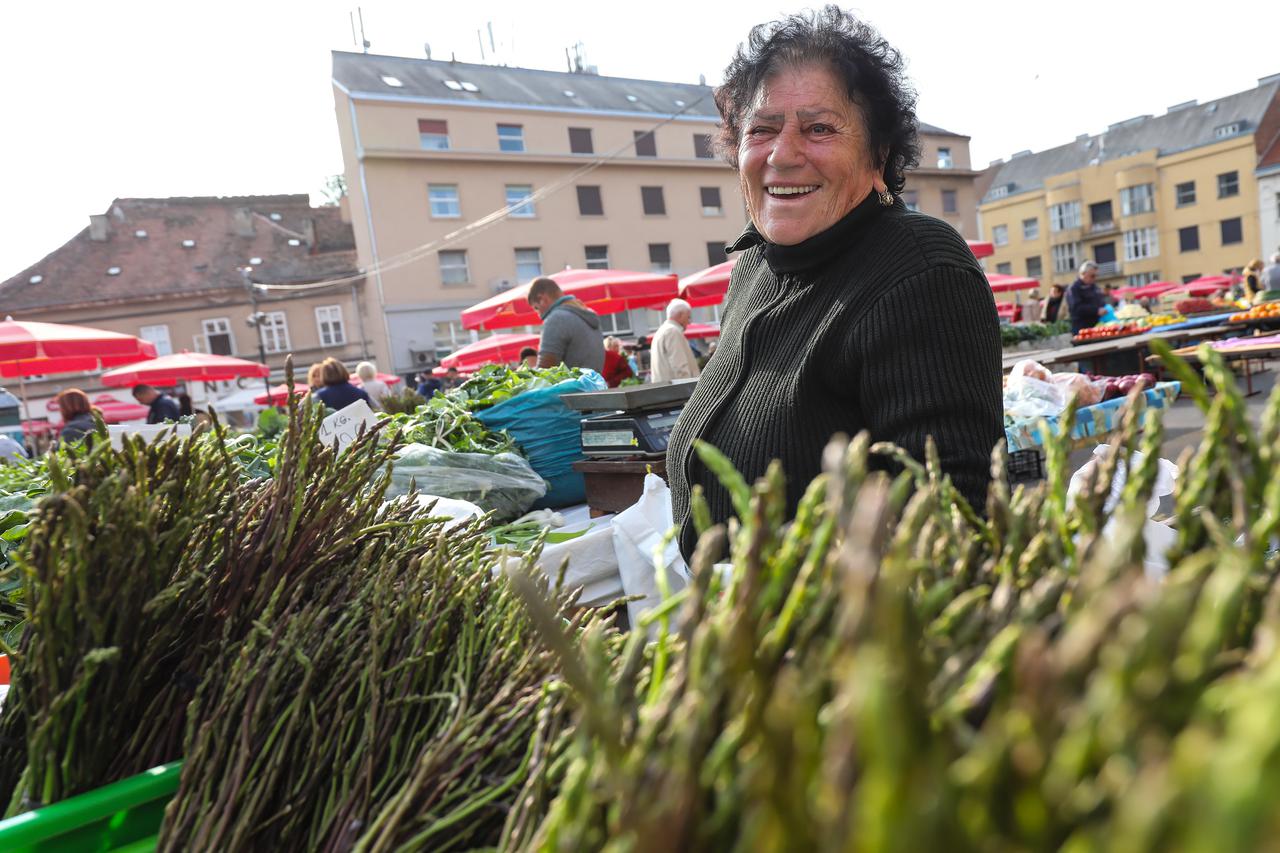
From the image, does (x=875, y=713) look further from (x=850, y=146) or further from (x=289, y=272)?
(x=289, y=272)

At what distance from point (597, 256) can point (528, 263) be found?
250 cm

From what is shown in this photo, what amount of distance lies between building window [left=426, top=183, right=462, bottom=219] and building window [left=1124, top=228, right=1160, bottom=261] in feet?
111

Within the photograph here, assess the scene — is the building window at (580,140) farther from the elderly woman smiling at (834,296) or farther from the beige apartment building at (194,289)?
the elderly woman smiling at (834,296)

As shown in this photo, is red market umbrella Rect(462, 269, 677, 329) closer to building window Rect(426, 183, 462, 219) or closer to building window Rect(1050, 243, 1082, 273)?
building window Rect(426, 183, 462, 219)

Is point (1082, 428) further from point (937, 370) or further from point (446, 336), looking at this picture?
point (446, 336)

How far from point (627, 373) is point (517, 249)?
20.5 m

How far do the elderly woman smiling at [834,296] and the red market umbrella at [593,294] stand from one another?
25.3 feet

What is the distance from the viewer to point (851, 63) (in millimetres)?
1803

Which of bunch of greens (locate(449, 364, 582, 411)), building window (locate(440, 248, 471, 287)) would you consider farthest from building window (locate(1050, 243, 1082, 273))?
bunch of greens (locate(449, 364, 582, 411))

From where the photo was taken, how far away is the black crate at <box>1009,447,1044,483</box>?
16.3ft

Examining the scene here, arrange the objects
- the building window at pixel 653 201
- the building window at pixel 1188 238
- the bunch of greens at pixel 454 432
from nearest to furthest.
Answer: the bunch of greens at pixel 454 432, the building window at pixel 653 201, the building window at pixel 1188 238

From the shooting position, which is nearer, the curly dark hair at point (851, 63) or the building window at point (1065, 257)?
the curly dark hair at point (851, 63)

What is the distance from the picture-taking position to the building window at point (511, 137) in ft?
88.7

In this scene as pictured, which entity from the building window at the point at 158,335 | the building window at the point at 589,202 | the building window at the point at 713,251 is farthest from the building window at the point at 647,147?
the building window at the point at 158,335
